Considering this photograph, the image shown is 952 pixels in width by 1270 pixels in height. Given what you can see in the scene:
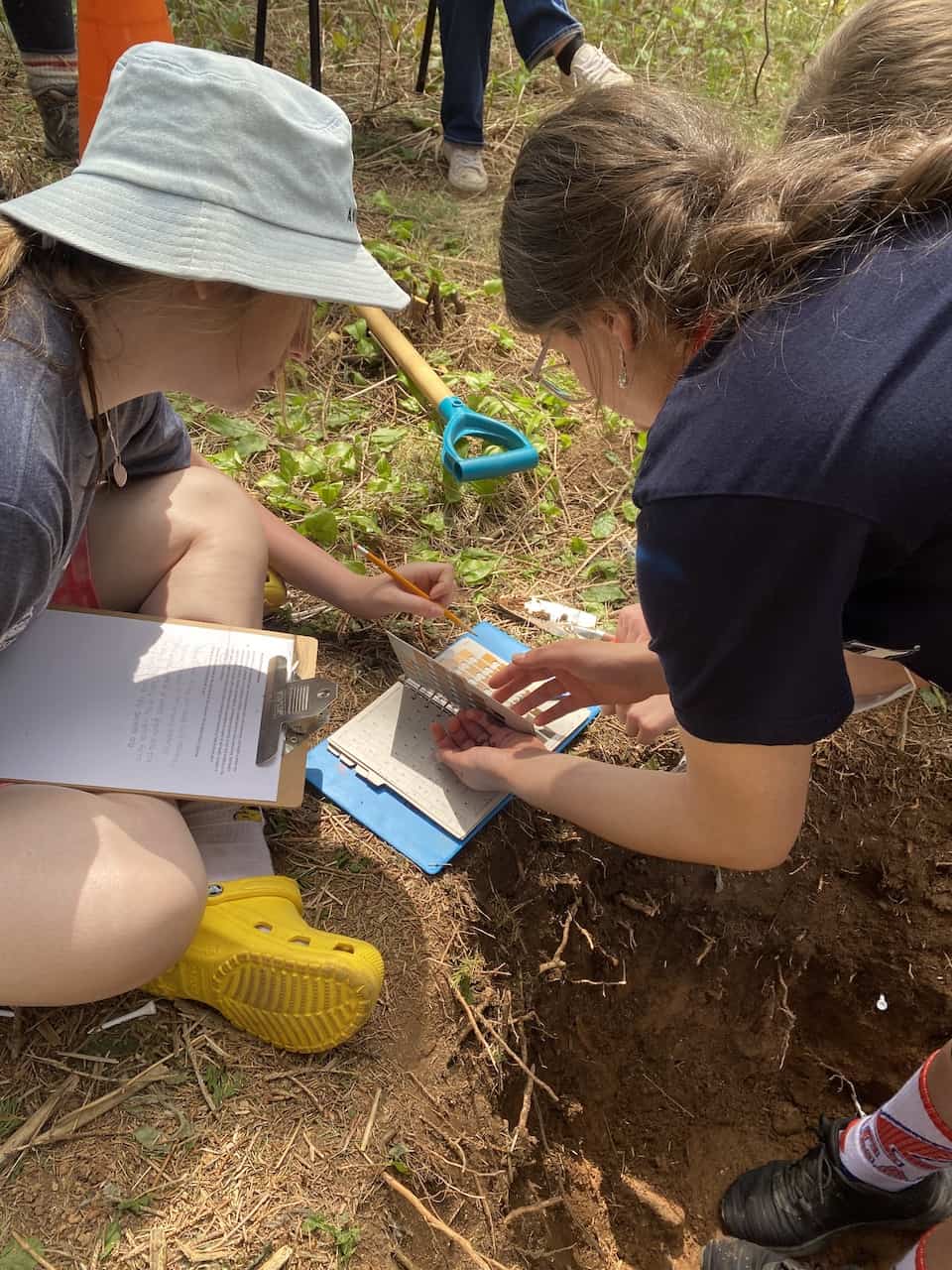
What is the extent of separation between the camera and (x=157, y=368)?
4.07 feet

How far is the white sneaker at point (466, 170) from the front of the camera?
3406mm

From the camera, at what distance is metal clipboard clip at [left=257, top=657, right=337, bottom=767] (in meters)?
1.44

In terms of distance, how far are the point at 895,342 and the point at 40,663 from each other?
48.0 inches

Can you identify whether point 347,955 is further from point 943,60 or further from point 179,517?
point 943,60

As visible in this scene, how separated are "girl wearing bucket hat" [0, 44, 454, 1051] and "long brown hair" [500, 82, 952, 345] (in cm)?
23

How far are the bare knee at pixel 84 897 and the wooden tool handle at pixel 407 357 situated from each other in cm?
146

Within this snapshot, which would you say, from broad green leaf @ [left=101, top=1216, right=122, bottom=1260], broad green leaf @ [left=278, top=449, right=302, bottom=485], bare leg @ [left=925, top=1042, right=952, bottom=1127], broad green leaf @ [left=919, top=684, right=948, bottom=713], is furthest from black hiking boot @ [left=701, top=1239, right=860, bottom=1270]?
broad green leaf @ [left=278, top=449, right=302, bottom=485]

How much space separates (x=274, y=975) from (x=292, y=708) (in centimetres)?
41

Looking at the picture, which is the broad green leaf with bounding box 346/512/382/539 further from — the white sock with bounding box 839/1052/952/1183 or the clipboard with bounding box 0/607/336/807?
the white sock with bounding box 839/1052/952/1183

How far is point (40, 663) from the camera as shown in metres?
1.40

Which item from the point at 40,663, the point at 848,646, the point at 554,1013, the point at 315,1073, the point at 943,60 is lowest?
the point at 554,1013

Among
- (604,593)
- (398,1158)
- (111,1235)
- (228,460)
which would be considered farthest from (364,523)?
(111,1235)

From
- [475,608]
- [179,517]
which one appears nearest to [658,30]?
[475,608]

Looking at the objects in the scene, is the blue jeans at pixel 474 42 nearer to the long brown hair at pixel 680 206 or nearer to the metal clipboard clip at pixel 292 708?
the long brown hair at pixel 680 206
